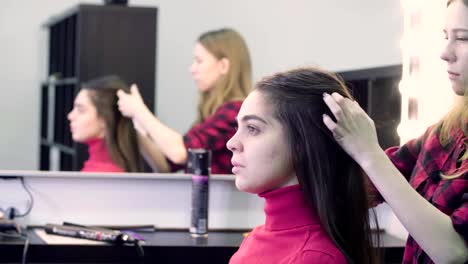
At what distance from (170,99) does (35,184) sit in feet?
1.33

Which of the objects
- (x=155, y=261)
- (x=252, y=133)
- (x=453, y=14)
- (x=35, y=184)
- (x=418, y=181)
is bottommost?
(x=155, y=261)

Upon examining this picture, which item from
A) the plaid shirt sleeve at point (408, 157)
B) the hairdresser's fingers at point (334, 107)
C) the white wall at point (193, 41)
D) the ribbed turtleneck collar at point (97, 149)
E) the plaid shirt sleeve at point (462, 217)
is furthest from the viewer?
the ribbed turtleneck collar at point (97, 149)

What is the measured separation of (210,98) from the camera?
2.09m

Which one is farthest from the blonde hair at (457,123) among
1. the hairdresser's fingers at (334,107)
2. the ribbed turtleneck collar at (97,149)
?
the ribbed turtleneck collar at (97,149)

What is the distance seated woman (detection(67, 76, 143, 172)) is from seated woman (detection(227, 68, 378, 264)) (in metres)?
0.91

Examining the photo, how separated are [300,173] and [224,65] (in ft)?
3.14

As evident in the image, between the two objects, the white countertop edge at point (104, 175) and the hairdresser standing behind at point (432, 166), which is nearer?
the hairdresser standing behind at point (432, 166)

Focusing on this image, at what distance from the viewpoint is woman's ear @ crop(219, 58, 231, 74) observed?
6.88 ft

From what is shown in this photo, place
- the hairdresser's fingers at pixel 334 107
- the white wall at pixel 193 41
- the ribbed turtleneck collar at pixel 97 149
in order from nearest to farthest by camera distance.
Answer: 1. the hairdresser's fingers at pixel 334 107
2. the white wall at pixel 193 41
3. the ribbed turtleneck collar at pixel 97 149

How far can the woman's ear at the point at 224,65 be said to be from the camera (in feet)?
6.88

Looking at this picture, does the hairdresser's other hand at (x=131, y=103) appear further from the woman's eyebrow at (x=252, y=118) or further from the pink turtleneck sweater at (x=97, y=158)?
the woman's eyebrow at (x=252, y=118)

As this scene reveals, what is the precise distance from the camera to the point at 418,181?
150 centimetres

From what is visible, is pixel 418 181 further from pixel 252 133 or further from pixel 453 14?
pixel 252 133

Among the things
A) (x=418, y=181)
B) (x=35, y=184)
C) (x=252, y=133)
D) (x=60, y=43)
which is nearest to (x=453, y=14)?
(x=418, y=181)
